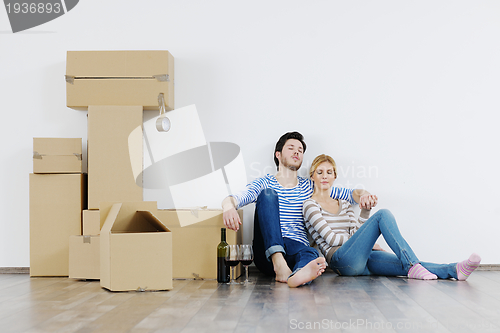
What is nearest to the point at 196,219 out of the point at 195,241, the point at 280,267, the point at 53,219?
the point at 195,241

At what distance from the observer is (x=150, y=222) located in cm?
254

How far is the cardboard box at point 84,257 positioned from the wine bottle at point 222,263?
741 mm

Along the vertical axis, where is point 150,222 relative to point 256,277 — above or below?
above

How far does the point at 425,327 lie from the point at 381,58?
2.09 metres

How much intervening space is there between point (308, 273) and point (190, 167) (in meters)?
1.27

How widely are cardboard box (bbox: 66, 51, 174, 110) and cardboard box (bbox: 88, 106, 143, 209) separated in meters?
0.09

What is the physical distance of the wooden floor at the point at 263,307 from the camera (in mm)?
1538

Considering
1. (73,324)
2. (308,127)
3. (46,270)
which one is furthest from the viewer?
(308,127)

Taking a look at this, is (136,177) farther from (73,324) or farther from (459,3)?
(459,3)

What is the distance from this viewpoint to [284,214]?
280 cm

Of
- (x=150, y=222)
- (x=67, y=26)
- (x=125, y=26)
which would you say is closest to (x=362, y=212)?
(x=150, y=222)

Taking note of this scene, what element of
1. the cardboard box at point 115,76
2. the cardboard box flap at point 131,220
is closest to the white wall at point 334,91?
the cardboard box at point 115,76

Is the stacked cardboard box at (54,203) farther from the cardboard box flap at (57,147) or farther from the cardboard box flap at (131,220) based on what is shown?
the cardboard box flap at (131,220)

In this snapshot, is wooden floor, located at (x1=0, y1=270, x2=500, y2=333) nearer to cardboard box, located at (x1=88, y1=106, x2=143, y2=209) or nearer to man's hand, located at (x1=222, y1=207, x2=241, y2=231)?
man's hand, located at (x1=222, y1=207, x2=241, y2=231)
